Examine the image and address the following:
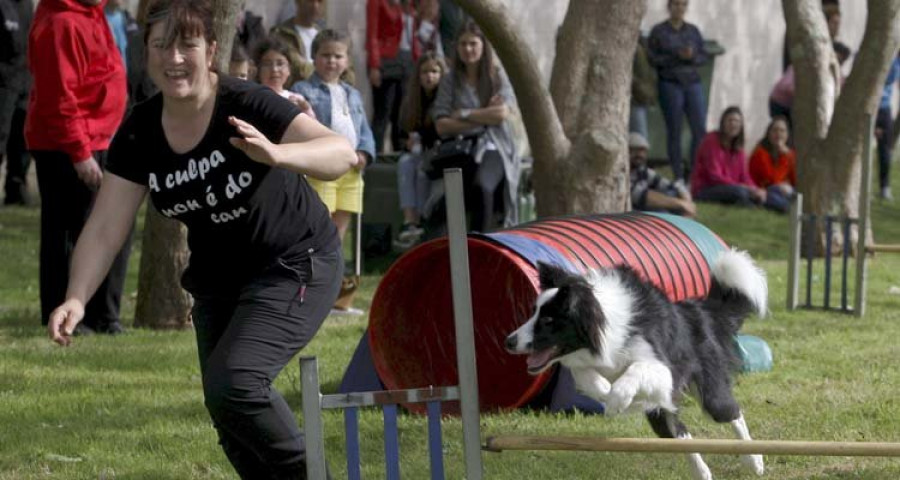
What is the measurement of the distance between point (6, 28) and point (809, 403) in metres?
7.83

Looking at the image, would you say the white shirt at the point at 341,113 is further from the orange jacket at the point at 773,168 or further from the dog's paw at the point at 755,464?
the orange jacket at the point at 773,168

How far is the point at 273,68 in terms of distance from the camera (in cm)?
873

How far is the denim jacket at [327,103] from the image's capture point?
919 cm

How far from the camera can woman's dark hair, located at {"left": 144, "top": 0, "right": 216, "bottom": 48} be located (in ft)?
14.8

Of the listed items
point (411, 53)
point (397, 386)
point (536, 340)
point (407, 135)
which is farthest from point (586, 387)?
point (411, 53)

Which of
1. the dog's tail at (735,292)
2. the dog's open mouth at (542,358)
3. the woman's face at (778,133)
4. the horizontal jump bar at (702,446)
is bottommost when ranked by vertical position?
the horizontal jump bar at (702,446)

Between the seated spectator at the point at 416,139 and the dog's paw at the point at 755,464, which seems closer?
the dog's paw at the point at 755,464

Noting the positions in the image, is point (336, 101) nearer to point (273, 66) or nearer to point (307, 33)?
point (273, 66)

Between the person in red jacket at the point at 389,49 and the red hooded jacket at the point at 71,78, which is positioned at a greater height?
the person in red jacket at the point at 389,49

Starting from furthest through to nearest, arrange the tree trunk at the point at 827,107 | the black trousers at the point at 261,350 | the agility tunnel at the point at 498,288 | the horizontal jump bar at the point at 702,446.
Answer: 1. the tree trunk at the point at 827,107
2. the agility tunnel at the point at 498,288
3. the black trousers at the point at 261,350
4. the horizontal jump bar at the point at 702,446

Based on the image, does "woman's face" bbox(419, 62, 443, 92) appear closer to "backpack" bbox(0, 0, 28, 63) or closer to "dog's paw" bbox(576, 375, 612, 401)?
"backpack" bbox(0, 0, 28, 63)

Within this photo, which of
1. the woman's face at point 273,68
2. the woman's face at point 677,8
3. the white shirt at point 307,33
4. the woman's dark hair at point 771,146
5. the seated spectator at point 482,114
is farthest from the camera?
the woman's dark hair at point 771,146

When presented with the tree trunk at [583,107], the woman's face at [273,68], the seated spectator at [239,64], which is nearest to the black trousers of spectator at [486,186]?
the tree trunk at [583,107]

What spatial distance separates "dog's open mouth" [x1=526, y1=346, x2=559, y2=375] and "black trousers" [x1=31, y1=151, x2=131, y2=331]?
4.02m
